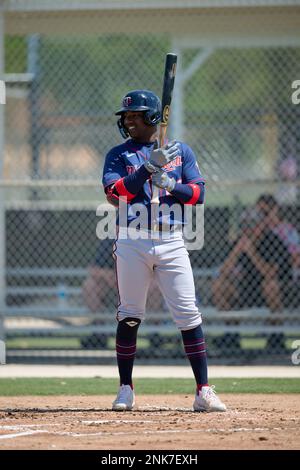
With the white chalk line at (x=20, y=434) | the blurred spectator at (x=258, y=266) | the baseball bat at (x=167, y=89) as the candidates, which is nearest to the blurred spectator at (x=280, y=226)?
the blurred spectator at (x=258, y=266)

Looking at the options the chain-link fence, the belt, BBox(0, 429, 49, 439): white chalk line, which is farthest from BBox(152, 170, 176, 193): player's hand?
the chain-link fence

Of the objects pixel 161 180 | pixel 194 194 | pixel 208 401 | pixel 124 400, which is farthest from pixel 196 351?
pixel 161 180

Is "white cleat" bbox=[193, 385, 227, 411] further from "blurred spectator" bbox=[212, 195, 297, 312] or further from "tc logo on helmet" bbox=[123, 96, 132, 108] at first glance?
"blurred spectator" bbox=[212, 195, 297, 312]

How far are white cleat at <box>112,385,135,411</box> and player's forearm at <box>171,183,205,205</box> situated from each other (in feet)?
4.10

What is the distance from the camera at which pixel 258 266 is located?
1021 cm

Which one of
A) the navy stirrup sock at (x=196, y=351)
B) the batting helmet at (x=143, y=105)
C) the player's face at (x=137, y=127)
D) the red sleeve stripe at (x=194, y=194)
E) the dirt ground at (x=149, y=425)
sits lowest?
the dirt ground at (x=149, y=425)

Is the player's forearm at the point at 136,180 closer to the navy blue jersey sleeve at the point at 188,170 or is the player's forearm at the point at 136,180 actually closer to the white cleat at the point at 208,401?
the navy blue jersey sleeve at the point at 188,170

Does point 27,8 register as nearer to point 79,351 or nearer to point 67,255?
point 67,255

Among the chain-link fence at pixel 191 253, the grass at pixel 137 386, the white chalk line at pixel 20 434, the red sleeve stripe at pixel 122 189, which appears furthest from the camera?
the chain-link fence at pixel 191 253

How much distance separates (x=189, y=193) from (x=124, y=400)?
137 cm

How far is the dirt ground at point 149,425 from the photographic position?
15.6 feet

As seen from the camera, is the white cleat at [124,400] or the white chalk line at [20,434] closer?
the white chalk line at [20,434]

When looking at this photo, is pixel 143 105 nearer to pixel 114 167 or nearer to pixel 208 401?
pixel 114 167

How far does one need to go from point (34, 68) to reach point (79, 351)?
445cm
